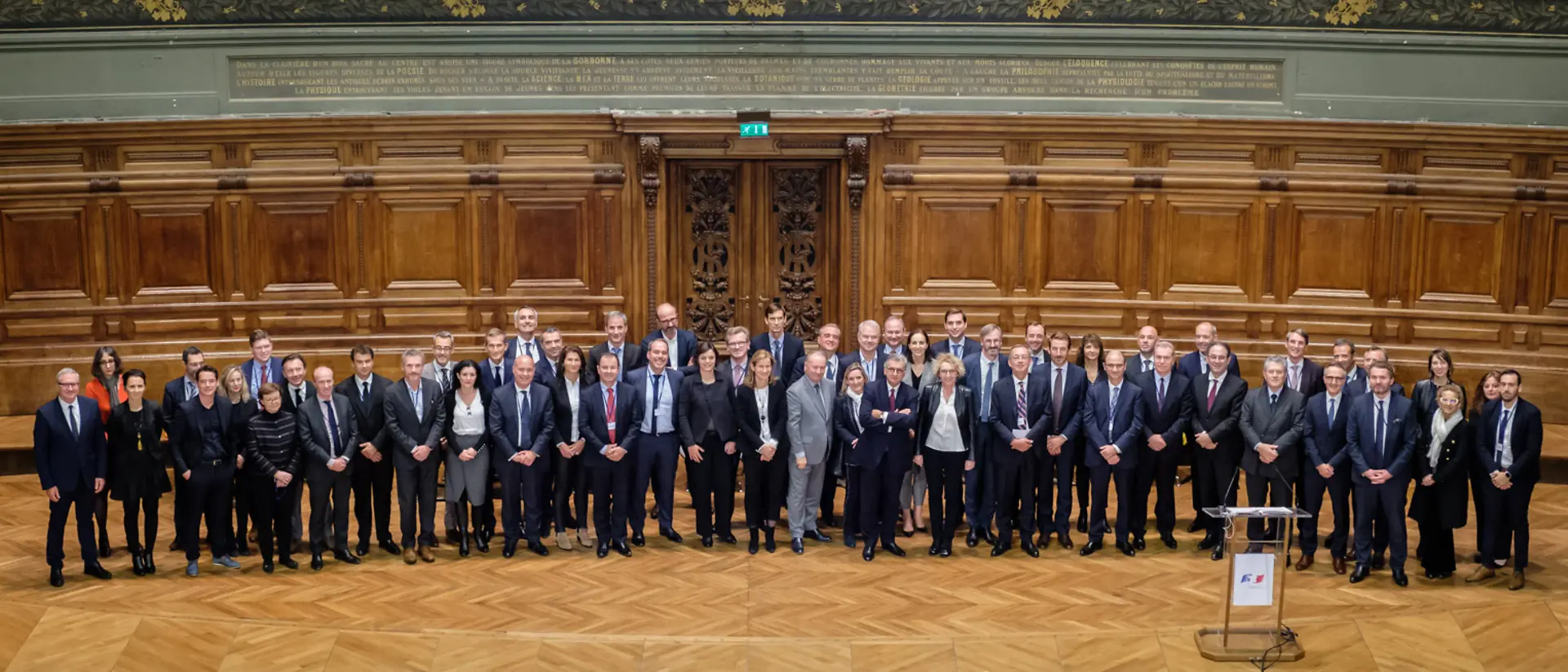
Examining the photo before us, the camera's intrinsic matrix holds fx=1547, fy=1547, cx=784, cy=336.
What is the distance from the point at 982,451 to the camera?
949 centimetres

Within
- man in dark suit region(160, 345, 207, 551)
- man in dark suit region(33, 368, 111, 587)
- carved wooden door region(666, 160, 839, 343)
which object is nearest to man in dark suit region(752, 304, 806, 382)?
carved wooden door region(666, 160, 839, 343)

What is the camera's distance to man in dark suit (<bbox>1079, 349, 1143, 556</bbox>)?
9.35 m

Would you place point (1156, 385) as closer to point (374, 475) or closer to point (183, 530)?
point (374, 475)

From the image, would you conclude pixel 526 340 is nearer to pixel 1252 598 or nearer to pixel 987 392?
pixel 987 392

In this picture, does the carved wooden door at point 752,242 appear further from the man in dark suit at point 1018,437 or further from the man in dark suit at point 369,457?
the man in dark suit at point 369,457

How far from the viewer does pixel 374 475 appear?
923 centimetres

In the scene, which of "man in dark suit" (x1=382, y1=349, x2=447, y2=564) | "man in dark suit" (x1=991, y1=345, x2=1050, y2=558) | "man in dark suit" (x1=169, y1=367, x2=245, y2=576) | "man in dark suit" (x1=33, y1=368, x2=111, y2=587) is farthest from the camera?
"man in dark suit" (x1=991, y1=345, x2=1050, y2=558)

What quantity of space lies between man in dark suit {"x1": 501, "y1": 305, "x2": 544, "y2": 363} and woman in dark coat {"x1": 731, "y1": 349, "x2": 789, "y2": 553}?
1.53m

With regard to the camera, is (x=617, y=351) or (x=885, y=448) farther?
(x=617, y=351)

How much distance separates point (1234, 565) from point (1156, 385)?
2.09 meters

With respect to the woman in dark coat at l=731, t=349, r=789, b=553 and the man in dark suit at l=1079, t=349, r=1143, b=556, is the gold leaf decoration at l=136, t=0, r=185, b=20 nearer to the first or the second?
the woman in dark coat at l=731, t=349, r=789, b=553

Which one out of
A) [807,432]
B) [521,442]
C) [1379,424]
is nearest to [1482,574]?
[1379,424]

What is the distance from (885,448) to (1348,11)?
550 cm

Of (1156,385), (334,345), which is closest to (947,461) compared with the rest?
(1156,385)
